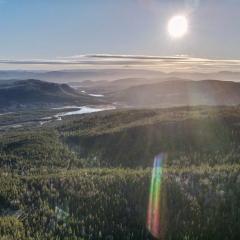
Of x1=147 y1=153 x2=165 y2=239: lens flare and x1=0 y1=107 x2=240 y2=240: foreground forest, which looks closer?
x1=0 y1=107 x2=240 y2=240: foreground forest

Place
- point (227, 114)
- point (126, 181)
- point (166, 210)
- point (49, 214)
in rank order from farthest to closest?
point (227, 114) < point (126, 181) < point (166, 210) < point (49, 214)

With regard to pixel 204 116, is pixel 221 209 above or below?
below

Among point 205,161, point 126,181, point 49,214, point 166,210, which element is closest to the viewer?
point 49,214

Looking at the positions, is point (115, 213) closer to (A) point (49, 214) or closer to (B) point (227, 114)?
(A) point (49, 214)

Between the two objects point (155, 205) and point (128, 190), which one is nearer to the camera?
point (155, 205)

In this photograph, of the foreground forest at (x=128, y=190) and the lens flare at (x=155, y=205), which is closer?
the foreground forest at (x=128, y=190)

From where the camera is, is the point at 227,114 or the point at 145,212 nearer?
the point at 145,212

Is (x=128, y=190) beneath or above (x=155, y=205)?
above

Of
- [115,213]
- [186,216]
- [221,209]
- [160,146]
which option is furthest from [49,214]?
[160,146]
